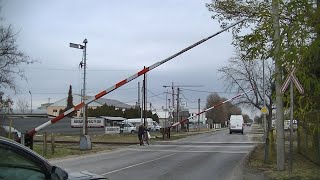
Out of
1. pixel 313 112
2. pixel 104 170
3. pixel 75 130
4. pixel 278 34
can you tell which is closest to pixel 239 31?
pixel 313 112

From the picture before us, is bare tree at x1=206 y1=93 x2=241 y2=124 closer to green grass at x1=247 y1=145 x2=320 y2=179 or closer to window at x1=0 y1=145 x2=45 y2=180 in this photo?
Answer: green grass at x1=247 y1=145 x2=320 y2=179

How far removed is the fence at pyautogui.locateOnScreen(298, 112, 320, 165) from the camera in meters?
15.6

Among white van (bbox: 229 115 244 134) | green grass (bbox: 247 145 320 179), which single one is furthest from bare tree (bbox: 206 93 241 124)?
green grass (bbox: 247 145 320 179)

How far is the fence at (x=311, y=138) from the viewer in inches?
614

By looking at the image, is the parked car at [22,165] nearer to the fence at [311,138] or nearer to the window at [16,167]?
the window at [16,167]

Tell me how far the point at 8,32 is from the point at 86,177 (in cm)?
3394

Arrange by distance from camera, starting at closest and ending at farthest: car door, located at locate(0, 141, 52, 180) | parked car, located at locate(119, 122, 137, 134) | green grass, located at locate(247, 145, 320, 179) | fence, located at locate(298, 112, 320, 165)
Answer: car door, located at locate(0, 141, 52, 180) < green grass, located at locate(247, 145, 320, 179) < fence, located at locate(298, 112, 320, 165) < parked car, located at locate(119, 122, 137, 134)

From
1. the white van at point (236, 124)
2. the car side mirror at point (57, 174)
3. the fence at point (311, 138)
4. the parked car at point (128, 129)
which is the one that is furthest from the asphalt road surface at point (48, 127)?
the car side mirror at point (57, 174)

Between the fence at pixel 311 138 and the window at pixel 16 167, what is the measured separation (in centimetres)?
1136

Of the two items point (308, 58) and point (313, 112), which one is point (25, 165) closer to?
point (308, 58)

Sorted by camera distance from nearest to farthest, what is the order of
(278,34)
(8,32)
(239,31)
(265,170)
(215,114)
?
(278,34)
(265,170)
(239,31)
(8,32)
(215,114)

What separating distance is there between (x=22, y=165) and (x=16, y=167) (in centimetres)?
6

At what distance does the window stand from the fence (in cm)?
1136

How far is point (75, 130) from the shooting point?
59094 millimetres
